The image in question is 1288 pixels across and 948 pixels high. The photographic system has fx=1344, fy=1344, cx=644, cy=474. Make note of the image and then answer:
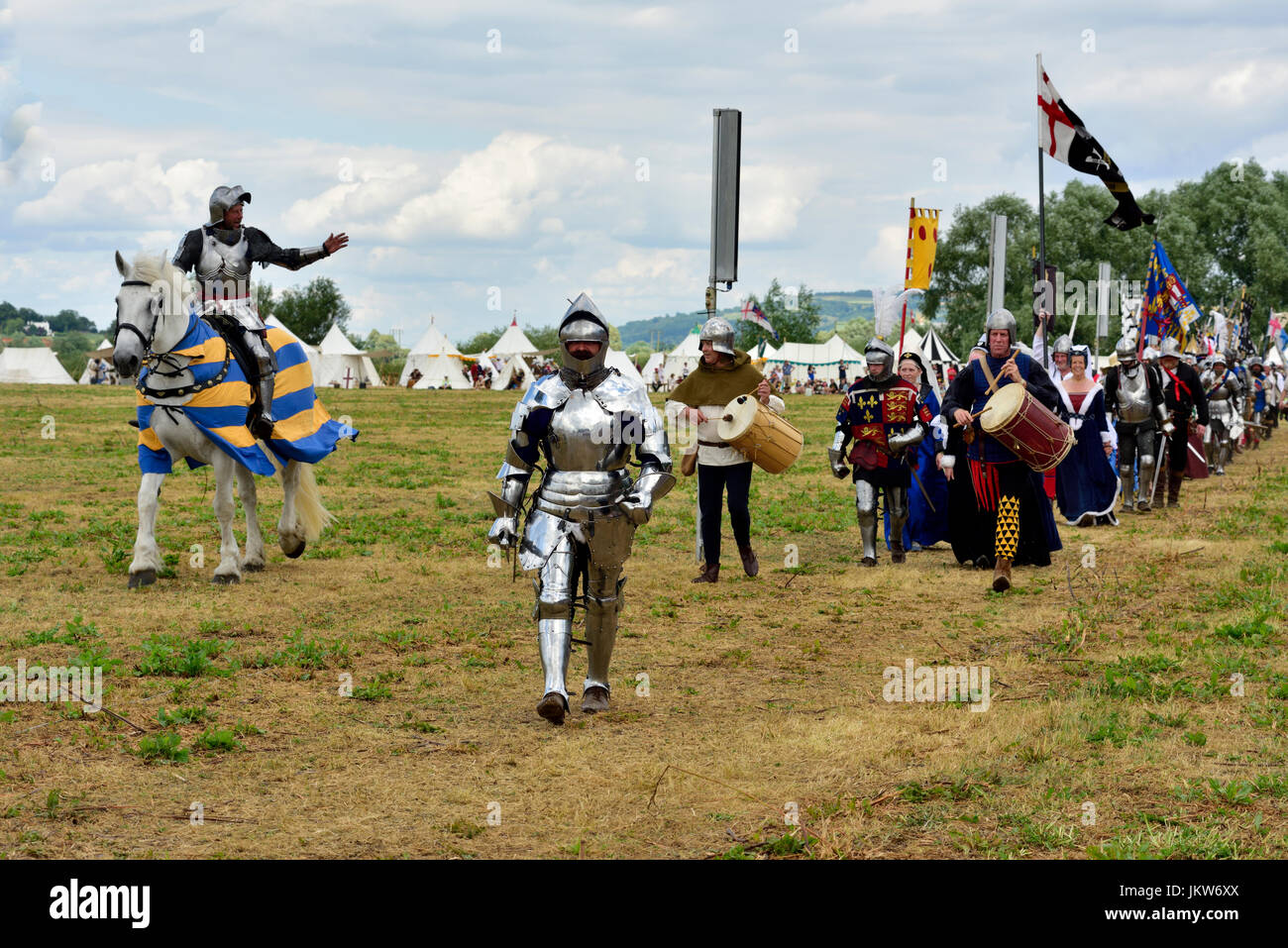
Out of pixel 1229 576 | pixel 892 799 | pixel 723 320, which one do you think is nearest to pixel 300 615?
pixel 723 320

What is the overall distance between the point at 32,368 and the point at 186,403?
48203 mm

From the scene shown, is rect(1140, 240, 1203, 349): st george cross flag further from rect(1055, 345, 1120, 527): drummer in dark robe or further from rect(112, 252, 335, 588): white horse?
rect(112, 252, 335, 588): white horse

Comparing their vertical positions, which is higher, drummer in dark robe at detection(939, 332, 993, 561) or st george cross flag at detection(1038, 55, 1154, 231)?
st george cross flag at detection(1038, 55, 1154, 231)

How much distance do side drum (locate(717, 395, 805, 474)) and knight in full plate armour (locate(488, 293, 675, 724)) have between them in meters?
4.13

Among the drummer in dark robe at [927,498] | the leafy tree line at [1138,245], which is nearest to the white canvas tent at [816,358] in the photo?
the leafy tree line at [1138,245]

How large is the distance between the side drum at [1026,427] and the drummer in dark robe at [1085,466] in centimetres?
466

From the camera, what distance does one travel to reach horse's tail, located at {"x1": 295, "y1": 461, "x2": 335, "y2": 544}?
11805 mm

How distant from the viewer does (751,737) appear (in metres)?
6.73

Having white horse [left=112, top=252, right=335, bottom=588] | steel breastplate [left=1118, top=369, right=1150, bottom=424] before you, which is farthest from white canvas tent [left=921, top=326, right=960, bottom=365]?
white horse [left=112, top=252, right=335, bottom=588]

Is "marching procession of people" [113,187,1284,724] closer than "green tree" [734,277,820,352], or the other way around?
"marching procession of people" [113,187,1284,724]

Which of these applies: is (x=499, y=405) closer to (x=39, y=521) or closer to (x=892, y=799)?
(x=39, y=521)

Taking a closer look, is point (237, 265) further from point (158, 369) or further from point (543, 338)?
point (543, 338)

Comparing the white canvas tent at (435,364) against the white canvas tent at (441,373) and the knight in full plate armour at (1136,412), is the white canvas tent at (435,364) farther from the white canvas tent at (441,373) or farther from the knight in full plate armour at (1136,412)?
the knight in full plate armour at (1136,412)
